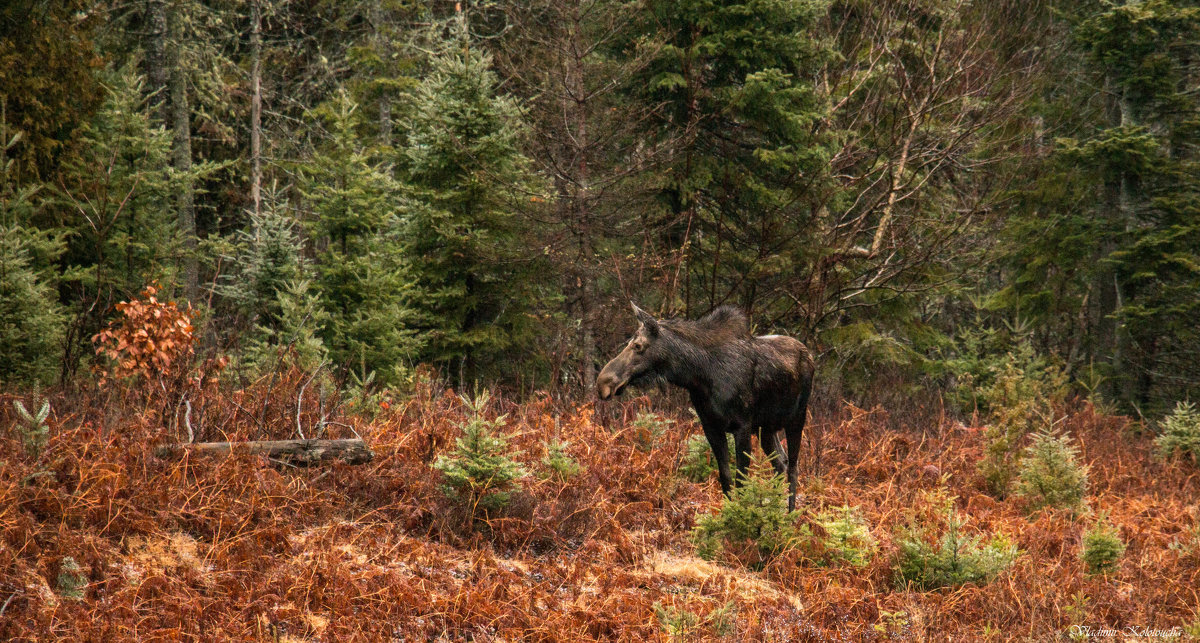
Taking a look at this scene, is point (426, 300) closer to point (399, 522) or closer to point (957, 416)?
point (399, 522)

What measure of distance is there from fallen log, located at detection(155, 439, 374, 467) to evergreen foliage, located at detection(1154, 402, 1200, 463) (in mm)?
10684

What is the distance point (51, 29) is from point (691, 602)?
1500 centimetres

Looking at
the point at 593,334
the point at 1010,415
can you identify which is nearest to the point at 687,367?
the point at 1010,415

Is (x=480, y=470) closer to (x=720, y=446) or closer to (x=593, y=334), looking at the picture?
(x=720, y=446)

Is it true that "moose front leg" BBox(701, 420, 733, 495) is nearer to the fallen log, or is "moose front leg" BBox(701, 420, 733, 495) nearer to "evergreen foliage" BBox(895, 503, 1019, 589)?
"evergreen foliage" BBox(895, 503, 1019, 589)

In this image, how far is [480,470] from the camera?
7023 millimetres

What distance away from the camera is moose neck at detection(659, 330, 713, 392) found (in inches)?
295

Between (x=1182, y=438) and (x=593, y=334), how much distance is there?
8.10 metres

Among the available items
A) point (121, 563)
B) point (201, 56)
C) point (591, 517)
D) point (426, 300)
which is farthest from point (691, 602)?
point (201, 56)

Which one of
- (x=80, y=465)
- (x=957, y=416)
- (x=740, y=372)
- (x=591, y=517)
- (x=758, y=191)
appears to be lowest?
(x=957, y=416)

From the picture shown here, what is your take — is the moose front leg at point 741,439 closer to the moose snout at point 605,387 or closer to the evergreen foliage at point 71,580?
the moose snout at point 605,387

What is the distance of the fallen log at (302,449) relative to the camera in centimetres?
700

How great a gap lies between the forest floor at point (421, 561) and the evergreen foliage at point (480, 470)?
0.52 ft

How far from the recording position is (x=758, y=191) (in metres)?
14.2
